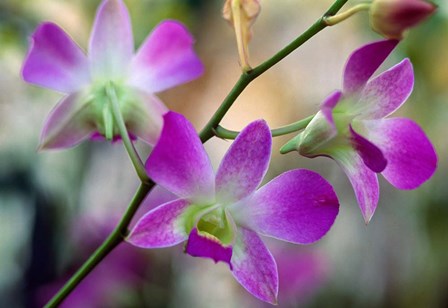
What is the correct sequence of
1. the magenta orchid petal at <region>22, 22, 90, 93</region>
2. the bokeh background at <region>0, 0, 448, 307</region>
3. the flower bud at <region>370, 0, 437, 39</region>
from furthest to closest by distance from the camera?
the bokeh background at <region>0, 0, 448, 307</region> < the magenta orchid petal at <region>22, 22, 90, 93</region> < the flower bud at <region>370, 0, 437, 39</region>

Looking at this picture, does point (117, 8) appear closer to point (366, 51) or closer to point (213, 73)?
point (366, 51)

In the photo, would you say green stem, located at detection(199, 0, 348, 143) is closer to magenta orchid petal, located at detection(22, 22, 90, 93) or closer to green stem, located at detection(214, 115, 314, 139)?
green stem, located at detection(214, 115, 314, 139)

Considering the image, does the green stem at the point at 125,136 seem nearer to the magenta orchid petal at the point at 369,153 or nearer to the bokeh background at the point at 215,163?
the magenta orchid petal at the point at 369,153

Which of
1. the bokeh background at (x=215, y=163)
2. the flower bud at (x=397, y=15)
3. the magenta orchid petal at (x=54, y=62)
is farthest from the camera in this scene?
the bokeh background at (x=215, y=163)

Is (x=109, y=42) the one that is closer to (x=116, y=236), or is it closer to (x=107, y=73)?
(x=107, y=73)

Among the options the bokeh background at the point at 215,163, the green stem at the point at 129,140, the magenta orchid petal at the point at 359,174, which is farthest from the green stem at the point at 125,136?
the bokeh background at the point at 215,163

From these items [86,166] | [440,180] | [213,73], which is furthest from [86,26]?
[440,180]

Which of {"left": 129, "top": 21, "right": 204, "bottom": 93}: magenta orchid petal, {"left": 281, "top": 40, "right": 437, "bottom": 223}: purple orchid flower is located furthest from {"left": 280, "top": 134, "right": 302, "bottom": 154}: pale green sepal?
{"left": 129, "top": 21, "right": 204, "bottom": 93}: magenta orchid petal
